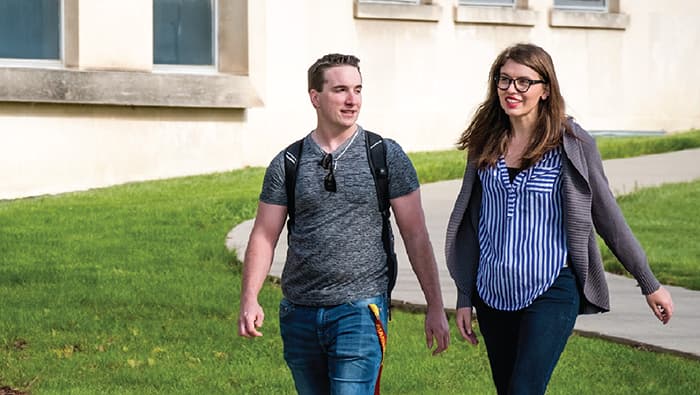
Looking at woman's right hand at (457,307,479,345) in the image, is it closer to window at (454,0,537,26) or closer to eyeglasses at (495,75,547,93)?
eyeglasses at (495,75,547,93)

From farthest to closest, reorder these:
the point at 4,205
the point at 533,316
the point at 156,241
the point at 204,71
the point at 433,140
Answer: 1. the point at 433,140
2. the point at 204,71
3. the point at 4,205
4. the point at 156,241
5. the point at 533,316

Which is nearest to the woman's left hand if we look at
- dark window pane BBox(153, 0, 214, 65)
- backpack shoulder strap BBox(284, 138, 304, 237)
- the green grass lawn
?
backpack shoulder strap BBox(284, 138, 304, 237)

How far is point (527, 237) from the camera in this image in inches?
212

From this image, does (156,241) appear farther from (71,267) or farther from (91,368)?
(91,368)

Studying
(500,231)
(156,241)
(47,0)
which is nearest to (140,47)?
(47,0)

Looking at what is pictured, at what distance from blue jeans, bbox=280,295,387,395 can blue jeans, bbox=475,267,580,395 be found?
1.48ft

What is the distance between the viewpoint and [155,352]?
27.9 feet

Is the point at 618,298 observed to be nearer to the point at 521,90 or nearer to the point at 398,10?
the point at 521,90

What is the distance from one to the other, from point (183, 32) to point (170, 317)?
962cm

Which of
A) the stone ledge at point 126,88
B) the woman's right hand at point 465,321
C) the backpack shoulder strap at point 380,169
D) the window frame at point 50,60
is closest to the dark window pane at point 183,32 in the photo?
the stone ledge at point 126,88

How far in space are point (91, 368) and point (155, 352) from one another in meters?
0.48

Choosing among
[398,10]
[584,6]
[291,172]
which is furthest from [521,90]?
[584,6]

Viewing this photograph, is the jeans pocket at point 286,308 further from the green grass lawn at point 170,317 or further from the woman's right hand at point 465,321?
the green grass lawn at point 170,317

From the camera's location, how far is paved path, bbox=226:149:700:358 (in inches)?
341
